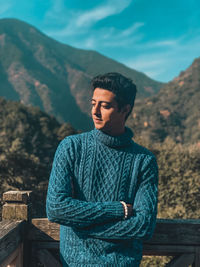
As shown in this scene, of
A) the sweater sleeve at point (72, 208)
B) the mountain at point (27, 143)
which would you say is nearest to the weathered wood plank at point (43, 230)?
the sweater sleeve at point (72, 208)

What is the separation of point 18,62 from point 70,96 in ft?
114

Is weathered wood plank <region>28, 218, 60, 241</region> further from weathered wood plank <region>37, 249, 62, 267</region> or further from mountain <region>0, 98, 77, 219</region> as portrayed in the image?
mountain <region>0, 98, 77, 219</region>

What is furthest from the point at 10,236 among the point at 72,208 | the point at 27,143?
the point at 27,143

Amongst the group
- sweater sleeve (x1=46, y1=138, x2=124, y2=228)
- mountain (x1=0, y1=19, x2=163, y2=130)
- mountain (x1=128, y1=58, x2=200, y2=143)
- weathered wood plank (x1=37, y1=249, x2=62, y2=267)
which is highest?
mountain (x1=0, y1=19, x2=163, y2=130)

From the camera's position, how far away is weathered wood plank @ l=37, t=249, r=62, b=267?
2373 mm

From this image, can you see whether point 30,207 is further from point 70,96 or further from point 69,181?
point 70,96

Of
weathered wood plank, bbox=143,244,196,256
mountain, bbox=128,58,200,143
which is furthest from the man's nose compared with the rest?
mountain, bbox=128,58,200,143

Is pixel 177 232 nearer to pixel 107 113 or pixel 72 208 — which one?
pixel 72 208

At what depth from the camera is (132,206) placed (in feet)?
6.05

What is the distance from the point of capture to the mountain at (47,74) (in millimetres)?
111625

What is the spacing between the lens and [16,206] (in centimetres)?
237

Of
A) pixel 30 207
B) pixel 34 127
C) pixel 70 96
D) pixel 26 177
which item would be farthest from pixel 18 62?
pixel 30 207

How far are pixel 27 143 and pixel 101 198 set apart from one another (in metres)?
28.2

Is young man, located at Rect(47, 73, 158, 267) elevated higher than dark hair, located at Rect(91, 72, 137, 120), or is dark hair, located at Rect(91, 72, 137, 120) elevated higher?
dark hair, located at Rect(91, 72, 137, 120)
